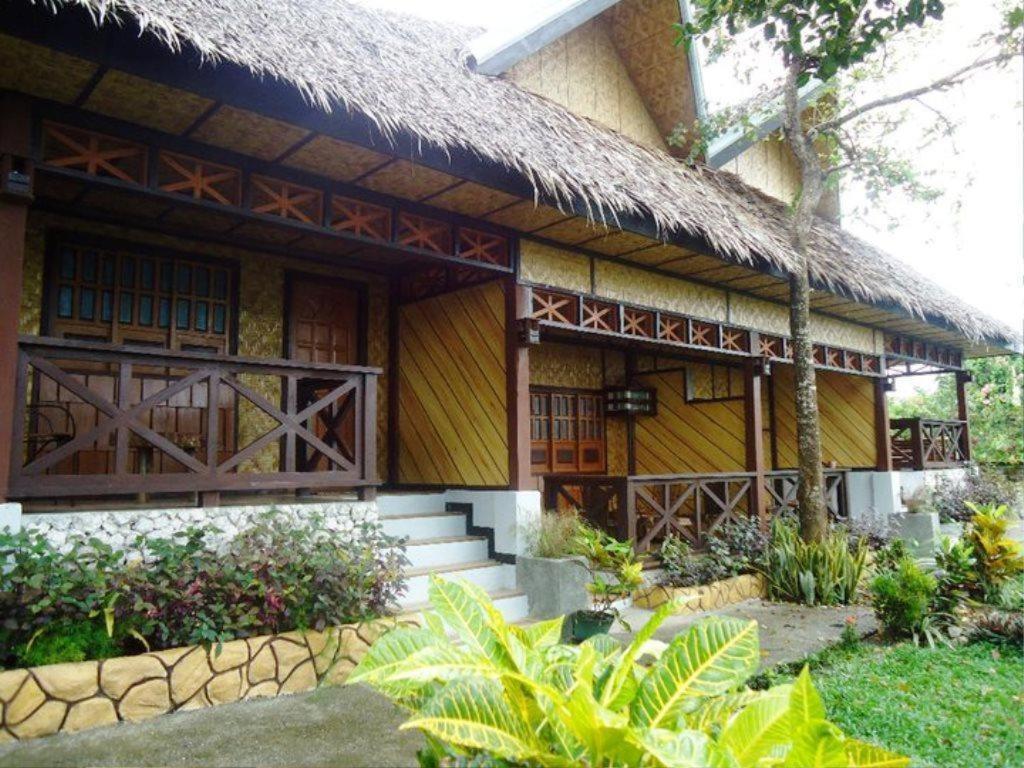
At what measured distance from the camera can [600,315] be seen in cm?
714

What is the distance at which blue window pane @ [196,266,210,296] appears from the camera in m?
6.46

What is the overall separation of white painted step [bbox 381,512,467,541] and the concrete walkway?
1.95 m

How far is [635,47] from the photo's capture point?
870 centimetres

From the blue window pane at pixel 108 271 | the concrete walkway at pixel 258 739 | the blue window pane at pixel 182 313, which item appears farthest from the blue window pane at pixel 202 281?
the concrete walkway at pixel 258 739

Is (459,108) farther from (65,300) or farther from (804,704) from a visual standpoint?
(804,704)

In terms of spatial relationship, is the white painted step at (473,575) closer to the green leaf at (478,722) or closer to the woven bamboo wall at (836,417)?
the green leaf at (478,722)

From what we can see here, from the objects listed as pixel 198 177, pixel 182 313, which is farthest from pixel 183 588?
pixel 182 313

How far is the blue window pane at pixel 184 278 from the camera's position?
636 cm

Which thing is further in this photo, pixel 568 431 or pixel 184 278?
pixel 568 431

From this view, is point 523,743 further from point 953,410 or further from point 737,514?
point 953,410

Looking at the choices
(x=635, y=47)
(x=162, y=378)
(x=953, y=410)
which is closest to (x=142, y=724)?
(x=162, y=378)

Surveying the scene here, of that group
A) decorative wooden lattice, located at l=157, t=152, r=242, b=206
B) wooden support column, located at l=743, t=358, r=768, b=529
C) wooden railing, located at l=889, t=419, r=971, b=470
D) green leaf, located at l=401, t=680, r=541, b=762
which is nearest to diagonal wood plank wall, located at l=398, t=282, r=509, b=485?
decorative wooden lattice, located at l=157, t=152, r=242, b=206

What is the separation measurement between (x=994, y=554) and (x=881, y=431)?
18.3 feet

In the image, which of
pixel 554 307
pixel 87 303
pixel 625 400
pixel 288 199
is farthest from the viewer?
pixel 625 400
